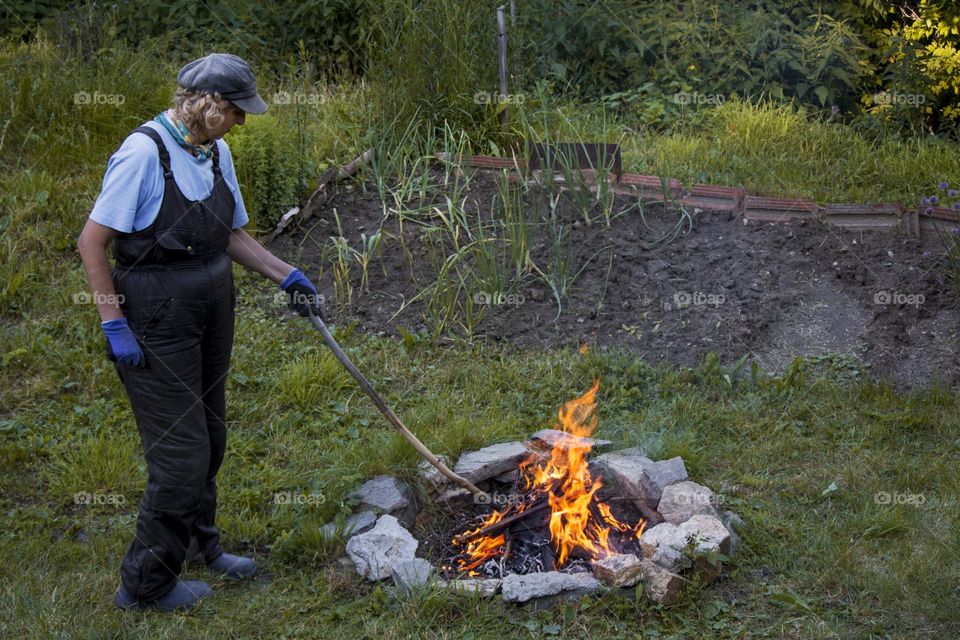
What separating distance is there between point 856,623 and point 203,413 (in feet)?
8.69

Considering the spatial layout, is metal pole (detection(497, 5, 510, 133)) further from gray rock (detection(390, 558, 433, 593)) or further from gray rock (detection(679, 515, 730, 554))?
gray rock (detection(390, 558, 433, 593))

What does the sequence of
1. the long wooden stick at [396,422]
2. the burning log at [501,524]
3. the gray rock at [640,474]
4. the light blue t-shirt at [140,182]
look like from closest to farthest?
the light blue t-shirt at [140,182] → the long wooden stick at [396,422] → the burning log at [501,524] → the gray rock at [640,474]

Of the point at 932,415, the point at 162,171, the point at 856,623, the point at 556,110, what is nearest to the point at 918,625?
the point at 856,623

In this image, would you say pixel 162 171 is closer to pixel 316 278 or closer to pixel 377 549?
pixel 377 549

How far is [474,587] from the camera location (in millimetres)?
4125

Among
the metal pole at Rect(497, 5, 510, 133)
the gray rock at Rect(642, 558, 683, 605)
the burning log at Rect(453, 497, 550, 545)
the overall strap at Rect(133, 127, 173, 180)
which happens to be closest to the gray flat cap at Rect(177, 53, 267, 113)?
the overall strap at Rect(133, 127, 173, 180)

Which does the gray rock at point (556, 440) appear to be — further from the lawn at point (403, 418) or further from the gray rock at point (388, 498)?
the gray rock at point (388, 498)

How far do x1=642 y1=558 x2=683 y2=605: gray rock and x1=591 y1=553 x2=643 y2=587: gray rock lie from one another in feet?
0.12

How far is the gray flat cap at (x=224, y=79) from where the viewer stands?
376cm

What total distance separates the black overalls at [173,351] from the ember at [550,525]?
3.93ft

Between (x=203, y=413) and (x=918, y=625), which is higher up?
(x=203, y=413)

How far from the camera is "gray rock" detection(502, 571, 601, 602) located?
13.5ft

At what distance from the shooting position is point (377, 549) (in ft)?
14.1

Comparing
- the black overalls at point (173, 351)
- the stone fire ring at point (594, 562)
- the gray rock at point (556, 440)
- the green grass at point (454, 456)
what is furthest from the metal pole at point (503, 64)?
the black overalls at point (173, 351)
